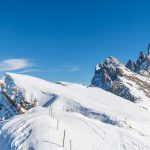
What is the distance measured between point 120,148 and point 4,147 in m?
8.70

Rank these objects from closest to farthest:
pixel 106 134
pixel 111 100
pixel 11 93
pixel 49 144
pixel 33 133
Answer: pixel 49 144 → pixel 33 133 → pixel 106 134 → pixel 111 100 → pixel 11 93

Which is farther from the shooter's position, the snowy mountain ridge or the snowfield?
the snowy mountain ridge

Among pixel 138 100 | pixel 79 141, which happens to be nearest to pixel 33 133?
pixel 79 141

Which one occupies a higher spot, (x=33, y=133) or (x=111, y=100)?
(x=111, y=100)

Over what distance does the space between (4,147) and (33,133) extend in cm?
271

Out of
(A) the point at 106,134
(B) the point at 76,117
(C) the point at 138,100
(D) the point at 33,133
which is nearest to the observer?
(D) the point at 33,133

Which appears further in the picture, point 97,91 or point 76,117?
point 97,91

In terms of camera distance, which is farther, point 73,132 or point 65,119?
point 65,119

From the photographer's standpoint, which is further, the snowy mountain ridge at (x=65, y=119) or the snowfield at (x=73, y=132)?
the snowy mountain ridge at (x=65, y=119)

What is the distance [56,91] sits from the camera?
63.6m

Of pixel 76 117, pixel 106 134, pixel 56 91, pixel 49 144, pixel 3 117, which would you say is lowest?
pixel 49 144

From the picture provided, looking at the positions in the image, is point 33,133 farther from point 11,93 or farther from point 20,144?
point 11,93

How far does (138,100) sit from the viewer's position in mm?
179875

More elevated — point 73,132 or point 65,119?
point 65,119
